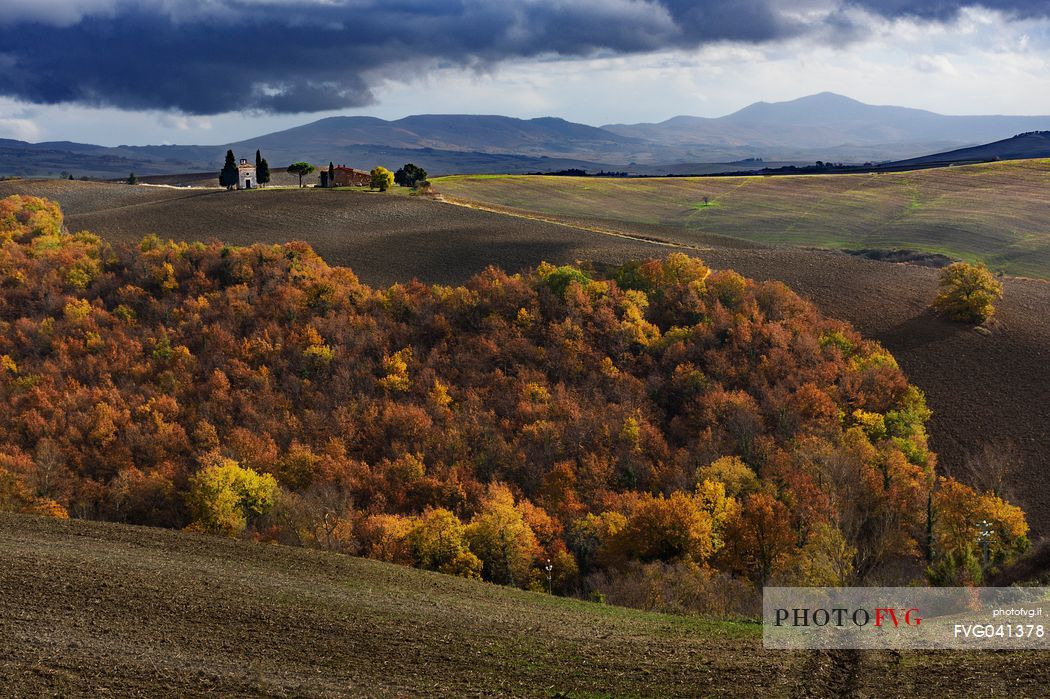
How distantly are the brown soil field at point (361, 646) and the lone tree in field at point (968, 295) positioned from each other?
200 ft

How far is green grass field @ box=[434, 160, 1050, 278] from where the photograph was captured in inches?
5207

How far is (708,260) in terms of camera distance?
9888 cm

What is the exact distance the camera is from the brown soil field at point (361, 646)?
2633 cm

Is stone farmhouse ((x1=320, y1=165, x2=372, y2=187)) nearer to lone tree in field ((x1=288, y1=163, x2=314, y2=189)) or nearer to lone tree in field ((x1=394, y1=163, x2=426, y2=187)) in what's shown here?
lone tree in field ((x1=288, y1=163, x2=314, y2=189))

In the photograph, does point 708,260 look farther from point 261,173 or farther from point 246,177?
point 246,177

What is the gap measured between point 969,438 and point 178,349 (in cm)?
7618

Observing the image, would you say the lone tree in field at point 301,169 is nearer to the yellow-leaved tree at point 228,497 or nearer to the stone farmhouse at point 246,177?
the stone farmhouse at point 246,177

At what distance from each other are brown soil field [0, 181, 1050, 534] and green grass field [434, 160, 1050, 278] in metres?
21.2

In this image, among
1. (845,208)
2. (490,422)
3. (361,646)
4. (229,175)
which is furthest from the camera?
(845,208)

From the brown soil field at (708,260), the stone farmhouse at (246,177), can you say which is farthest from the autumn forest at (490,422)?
the stone farmhouse at (246,177)

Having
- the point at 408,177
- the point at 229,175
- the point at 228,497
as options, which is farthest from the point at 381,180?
the point at 228,497

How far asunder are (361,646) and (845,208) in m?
160

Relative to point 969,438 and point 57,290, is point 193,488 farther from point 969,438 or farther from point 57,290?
point 969,438

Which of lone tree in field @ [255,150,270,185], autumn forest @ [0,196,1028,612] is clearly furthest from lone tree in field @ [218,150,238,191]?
autumn forest @ [0,196,1028,612]
